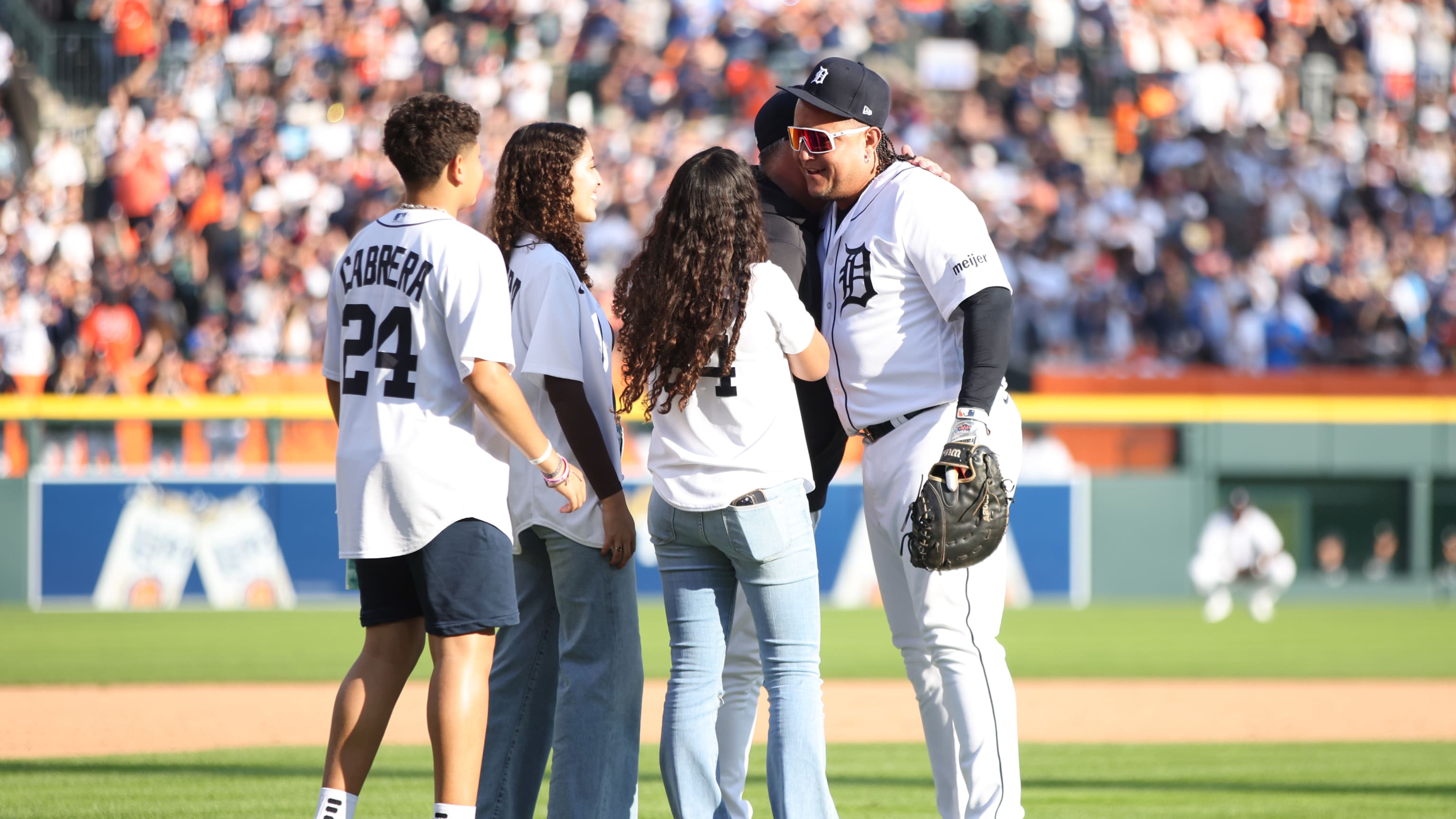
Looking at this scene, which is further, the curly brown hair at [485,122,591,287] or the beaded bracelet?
the curly brown hair at [485,122,591,287]

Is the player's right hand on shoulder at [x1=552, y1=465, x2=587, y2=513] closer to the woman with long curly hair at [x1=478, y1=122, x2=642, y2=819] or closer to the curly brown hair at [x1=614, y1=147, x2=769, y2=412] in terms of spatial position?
the woman with long curly hair at [x1=478, y1=122, x2=642, y2=819]

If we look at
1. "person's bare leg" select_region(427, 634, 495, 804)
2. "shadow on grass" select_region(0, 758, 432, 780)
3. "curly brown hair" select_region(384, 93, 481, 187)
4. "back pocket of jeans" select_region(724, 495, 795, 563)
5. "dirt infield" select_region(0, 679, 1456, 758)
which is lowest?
"dirt infield" select_region(0, 679, 1456, 758)

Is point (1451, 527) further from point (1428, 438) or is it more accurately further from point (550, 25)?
point (550, 25)

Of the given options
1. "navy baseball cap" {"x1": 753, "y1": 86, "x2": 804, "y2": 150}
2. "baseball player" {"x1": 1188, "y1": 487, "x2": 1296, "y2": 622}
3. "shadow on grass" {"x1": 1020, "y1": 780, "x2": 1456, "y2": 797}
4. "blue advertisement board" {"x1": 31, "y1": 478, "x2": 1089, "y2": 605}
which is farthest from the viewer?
"baseball player" {"x1": 1188, "y1": 487, "x2": 1296, "y2": 622}

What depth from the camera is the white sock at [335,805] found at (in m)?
3.79

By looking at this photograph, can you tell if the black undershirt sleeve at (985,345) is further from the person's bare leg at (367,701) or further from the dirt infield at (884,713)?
the dirt infield at (884,713)

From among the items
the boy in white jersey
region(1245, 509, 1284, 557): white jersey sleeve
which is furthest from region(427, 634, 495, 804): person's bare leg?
region(1245, 509, 1284, 557): white jersey sleeve

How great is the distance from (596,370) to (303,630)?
9.15 meters

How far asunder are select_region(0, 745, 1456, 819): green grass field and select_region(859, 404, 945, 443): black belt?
162cm

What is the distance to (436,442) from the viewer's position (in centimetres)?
371

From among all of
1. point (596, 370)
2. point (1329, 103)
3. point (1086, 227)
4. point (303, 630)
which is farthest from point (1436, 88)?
point (596, 370)

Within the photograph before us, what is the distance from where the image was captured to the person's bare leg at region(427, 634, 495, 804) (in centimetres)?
371

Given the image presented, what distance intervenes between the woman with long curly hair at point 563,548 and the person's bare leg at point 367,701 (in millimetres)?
286

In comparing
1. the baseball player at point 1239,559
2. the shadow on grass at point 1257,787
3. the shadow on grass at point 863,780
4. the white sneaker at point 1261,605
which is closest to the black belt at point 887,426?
the shadow on grass at point 863,780
